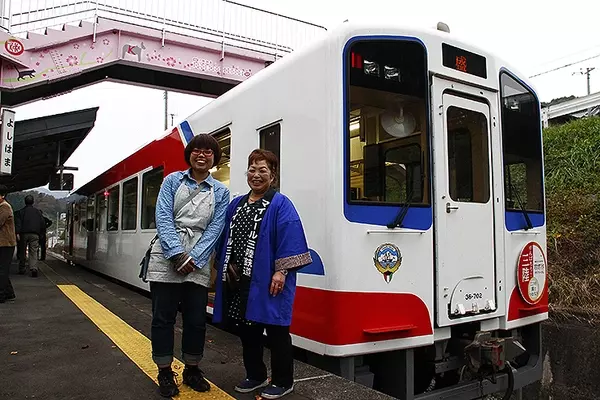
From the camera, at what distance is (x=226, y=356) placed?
12.3 feet

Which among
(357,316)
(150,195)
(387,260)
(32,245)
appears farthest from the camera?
(32,245)

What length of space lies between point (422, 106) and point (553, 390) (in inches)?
160

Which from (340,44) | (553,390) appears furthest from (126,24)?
(553,390)

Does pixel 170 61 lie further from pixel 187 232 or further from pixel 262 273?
pixel 262 273

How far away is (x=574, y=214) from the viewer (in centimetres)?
736

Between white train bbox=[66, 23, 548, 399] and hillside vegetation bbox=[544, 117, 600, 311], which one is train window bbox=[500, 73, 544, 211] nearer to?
white train bbox=[66, 23, 548, 399]

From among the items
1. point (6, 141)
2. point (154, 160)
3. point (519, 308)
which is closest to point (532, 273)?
point (519, 308)

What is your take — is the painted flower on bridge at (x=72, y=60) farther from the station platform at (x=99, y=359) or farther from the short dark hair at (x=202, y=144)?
the short dark hair at (x=202, y=144)

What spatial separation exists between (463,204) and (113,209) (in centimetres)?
712

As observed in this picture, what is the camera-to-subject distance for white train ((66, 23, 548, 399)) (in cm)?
312

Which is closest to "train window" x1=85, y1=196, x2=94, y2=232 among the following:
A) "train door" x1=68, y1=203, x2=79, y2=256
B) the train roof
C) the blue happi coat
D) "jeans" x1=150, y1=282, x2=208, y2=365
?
"train door" x1=68, y1=203, x2=79, y2=256

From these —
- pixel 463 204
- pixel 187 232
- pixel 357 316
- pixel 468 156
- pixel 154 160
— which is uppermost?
pixel 154 160

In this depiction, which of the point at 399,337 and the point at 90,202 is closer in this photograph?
the point at 399,337

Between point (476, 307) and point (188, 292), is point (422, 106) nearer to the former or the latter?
point (476, 307)
